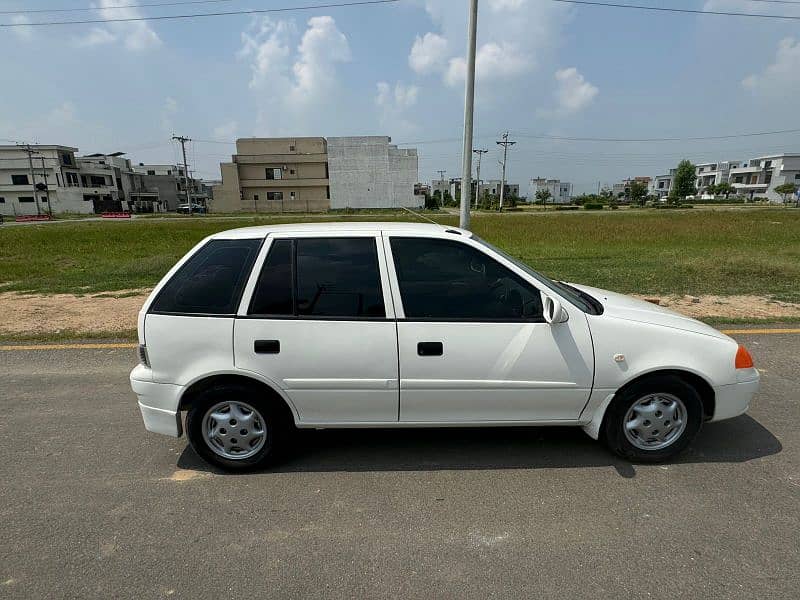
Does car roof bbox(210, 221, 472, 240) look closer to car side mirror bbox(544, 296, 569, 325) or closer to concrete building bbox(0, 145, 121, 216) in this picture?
car side mirror bbox(544, 296, 569, 325)

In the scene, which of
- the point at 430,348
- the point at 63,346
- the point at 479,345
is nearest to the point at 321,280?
the point at 430,348

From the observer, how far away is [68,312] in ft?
24.2

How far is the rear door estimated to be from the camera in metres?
2.92

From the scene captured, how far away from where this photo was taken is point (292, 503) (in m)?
2.77

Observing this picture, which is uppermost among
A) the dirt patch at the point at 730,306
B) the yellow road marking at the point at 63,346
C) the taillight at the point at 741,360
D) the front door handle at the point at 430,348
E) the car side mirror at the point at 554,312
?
the car side mirror at the point at 554,312

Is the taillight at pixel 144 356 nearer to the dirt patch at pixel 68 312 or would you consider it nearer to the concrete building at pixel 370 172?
the dirt patch at pixel 68 312

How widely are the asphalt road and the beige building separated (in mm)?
69910

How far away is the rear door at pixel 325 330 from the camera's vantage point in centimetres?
292

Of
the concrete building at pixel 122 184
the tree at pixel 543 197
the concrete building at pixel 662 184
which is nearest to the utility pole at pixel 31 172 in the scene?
the concrete building at pixel 122 184

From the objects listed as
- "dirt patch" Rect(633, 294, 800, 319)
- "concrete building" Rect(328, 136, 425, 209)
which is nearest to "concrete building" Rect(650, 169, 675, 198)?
"concrete building" Rect(328, 136, 425, 209)

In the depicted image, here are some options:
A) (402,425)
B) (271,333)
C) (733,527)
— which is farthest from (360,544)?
(733,527)

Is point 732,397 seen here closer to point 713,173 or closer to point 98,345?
point 98,345

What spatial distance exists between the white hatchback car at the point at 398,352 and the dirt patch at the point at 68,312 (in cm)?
409

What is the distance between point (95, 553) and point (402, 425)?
185 cm
